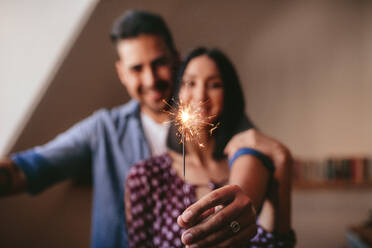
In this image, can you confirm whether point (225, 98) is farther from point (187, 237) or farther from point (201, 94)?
point (187, 237)

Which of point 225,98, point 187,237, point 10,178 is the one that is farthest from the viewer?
point 10,178

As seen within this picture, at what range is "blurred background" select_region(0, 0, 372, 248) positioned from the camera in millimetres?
548

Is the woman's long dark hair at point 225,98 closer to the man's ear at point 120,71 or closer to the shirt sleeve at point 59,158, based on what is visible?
the man's ear at point 120,71

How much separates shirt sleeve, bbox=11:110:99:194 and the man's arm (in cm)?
1

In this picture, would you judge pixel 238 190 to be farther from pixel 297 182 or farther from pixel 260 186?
pixel 297 182

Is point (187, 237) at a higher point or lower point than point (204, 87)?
lower

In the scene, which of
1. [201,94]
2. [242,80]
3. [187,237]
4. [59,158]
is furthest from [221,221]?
[59,158]

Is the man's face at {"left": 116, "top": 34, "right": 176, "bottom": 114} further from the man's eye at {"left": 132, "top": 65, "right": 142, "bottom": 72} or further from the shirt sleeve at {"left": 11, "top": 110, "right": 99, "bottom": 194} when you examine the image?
the shirt sleeve at {"left": 11, "top": 110, "right": 99, "bottom": 194}

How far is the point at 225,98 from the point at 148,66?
16cm

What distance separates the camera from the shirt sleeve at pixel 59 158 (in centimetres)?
47

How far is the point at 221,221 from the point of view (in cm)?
25

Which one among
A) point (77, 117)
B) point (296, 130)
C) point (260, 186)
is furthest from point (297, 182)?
point (77, 117)

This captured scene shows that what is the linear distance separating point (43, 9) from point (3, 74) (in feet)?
0.51

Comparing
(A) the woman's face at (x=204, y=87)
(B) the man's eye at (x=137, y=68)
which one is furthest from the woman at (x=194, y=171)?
(B) the man's eye at (x=137, y=68)
